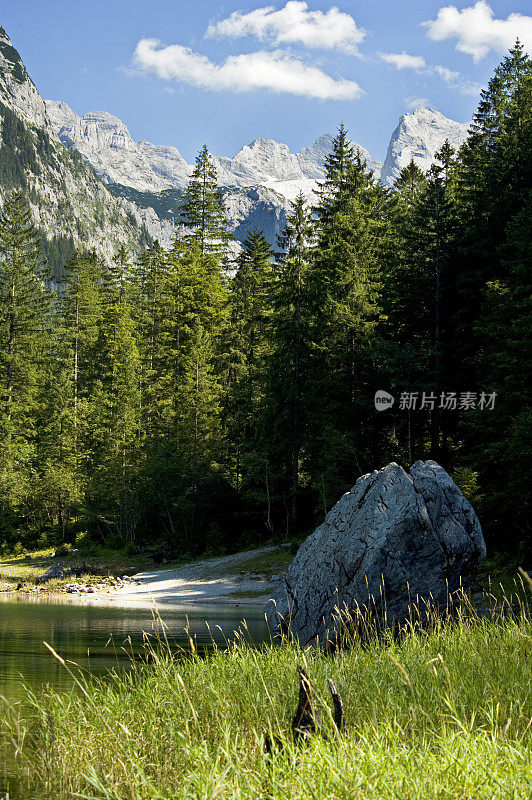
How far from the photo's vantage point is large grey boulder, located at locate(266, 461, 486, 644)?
32.3 feet

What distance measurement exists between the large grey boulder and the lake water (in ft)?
3.75

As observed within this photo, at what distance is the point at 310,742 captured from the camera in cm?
333

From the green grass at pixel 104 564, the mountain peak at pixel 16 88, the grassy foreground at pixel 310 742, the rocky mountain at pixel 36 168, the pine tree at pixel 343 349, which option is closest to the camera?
the grassy foreground at pixel 310 742

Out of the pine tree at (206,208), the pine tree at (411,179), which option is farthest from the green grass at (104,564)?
the pine tree at (411,179)

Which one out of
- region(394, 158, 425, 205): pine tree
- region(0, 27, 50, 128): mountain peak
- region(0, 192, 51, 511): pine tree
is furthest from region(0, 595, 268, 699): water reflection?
region(0, 27, 50, 128): mountain peak

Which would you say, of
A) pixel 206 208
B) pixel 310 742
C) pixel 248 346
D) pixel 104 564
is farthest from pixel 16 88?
pixel 310 742

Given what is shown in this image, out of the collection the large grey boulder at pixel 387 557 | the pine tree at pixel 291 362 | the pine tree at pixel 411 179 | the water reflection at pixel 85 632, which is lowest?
the water reflection at pixel 85 632

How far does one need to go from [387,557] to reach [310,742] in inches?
265

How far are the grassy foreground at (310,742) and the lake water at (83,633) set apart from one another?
51cm

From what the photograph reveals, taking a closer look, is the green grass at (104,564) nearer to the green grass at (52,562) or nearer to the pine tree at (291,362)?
the green grass at (52,562)

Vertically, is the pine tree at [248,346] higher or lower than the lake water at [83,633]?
higher

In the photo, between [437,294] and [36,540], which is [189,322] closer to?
[36,540]

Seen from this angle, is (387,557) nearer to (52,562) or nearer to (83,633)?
(83,633)

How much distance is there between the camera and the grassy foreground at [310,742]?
285 centimetres
